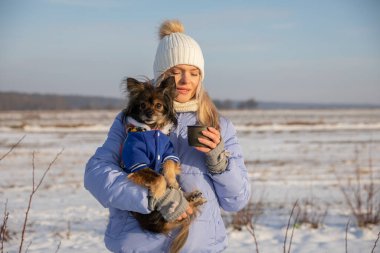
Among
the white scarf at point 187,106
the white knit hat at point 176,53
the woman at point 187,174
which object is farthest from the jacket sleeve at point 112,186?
the white knit hat at point 176,53

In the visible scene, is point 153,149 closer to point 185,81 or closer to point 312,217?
point 185,81

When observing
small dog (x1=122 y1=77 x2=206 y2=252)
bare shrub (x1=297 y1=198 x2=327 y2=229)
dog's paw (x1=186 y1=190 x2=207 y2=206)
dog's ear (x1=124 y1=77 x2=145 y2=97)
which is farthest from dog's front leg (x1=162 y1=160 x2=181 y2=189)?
bare shrub (x1=297 y1=198 x2=327 y2=229)

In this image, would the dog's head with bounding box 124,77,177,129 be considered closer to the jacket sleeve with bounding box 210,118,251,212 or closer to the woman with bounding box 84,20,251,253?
the woman with bounding box 84,20,251,253

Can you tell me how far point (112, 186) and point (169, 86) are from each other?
82 centimetres

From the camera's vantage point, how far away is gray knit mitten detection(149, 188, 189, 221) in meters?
2.57

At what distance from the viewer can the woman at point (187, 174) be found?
261 centimetres

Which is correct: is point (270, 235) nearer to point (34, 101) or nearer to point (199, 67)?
point (199, 67)

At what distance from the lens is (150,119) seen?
3.01m

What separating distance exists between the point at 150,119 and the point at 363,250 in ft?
15.9

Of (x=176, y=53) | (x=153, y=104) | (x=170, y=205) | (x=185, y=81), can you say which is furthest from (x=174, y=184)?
(x=176, y=53)

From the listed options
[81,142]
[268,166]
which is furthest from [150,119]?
[81,142]

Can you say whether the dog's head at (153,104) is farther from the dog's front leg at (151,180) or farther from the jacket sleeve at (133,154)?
the dog's front leg at (151,180)

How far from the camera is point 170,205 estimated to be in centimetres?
258

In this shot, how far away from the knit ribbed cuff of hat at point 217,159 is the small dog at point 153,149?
8.2 inches
